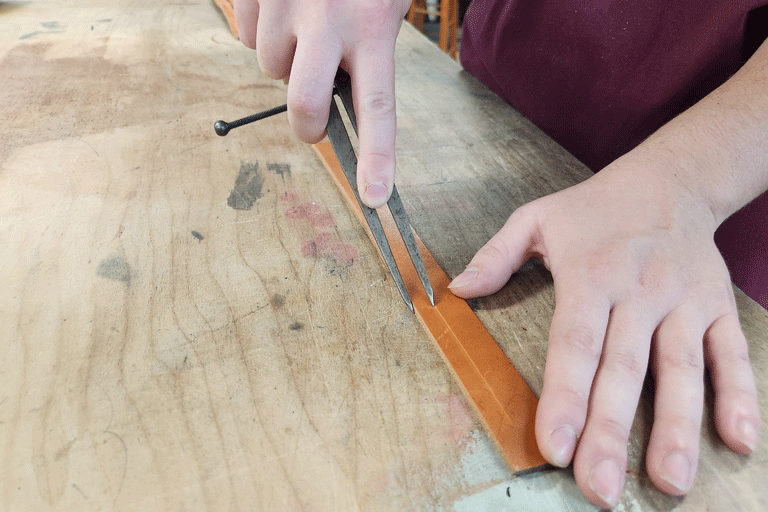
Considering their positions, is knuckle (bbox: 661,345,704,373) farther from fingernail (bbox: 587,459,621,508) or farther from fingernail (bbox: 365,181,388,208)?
fingernail (bbox: 365,181,388,208)

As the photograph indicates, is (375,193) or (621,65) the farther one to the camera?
(621,65)

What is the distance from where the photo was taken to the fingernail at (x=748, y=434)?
18.8 inches

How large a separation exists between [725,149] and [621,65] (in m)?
0.30

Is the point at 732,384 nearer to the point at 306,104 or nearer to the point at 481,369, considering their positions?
the point at 481,369

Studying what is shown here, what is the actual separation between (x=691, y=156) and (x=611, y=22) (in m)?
0.37

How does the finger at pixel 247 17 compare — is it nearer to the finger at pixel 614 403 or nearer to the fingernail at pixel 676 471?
the finger at pixel 614 403

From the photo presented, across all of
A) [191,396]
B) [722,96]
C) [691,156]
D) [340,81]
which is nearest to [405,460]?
[191,396]

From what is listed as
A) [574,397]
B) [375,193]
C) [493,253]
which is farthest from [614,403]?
[375,193]

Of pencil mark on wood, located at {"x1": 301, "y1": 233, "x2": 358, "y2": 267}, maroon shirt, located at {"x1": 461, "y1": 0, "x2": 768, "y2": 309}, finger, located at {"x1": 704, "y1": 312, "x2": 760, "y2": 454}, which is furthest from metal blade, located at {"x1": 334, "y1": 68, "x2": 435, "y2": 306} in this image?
maroon shirt, located at {"x1": 461, "y1": 0, "x2": 768, "y2": 309}

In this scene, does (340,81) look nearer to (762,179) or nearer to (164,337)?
(164,337)

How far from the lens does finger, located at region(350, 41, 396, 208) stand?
1.80 ft

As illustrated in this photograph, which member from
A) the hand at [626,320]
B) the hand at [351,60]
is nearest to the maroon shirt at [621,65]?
the hand at [626,320]

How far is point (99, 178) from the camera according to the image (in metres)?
0.83

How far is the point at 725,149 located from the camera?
0.67m
